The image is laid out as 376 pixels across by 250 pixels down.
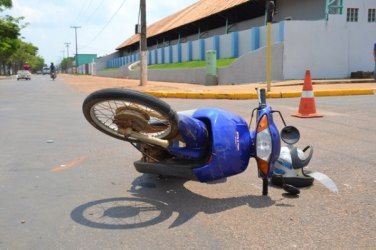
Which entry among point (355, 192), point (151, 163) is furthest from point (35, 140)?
point (355, 192)

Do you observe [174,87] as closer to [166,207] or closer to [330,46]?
[330,46]

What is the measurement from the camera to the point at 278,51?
67.2 feet

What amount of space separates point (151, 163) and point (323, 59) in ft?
A: 59.9

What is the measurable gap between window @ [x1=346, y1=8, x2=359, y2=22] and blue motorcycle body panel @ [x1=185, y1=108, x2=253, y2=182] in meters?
19.5

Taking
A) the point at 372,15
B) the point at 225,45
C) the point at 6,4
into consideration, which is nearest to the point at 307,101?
the point at 372,15

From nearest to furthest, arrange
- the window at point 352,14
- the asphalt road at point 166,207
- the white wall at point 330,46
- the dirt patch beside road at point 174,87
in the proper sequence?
the asphalt road at point 166,207 < the dirt patch beside road at point 174,87 < the white wall at point 330,46 < the window at point 352,14

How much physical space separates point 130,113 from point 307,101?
6235mm

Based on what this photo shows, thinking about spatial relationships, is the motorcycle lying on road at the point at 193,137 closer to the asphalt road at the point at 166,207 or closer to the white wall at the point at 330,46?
the asphalt road at the point at 166,207

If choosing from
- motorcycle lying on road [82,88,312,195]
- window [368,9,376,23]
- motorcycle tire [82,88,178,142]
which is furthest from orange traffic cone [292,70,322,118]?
window [368,9,376,23]

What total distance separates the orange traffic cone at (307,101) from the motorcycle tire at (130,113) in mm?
5696

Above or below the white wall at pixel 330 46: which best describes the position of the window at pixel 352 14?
above

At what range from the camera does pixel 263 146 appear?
12.6 feet

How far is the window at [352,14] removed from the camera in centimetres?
2138

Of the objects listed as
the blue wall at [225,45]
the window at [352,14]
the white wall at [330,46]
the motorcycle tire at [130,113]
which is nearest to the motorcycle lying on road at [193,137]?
the motorcycle tire at [130,113]
